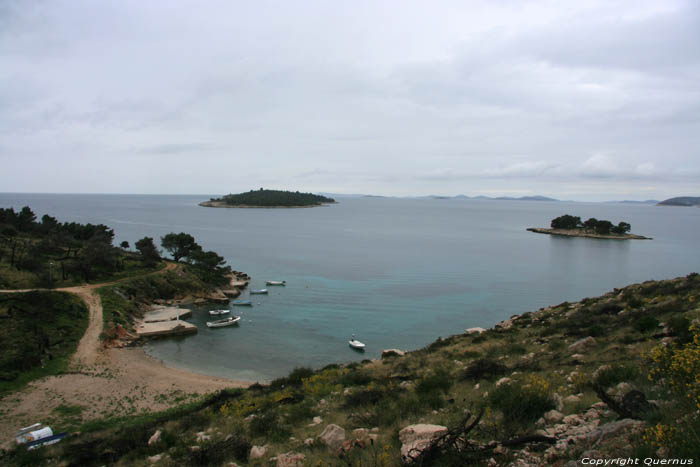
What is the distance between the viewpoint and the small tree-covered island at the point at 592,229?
12507 centimetres

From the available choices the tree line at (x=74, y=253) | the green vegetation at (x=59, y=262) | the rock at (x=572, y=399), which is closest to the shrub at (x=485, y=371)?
the rock at (x=572, y=399)

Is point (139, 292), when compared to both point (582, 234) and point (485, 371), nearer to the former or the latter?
point (485, 371)

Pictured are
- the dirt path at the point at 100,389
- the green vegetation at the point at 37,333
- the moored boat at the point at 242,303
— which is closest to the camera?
the dirt path at the point at 100,389

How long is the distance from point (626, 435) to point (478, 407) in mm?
4203

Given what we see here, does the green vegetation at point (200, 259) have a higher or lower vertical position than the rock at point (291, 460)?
lower

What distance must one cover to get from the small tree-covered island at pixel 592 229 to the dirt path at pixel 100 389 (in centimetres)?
13652

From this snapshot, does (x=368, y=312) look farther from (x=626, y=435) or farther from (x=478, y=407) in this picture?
(x=626, y=435)

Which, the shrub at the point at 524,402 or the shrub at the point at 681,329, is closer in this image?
the shrub at the point at 524,402

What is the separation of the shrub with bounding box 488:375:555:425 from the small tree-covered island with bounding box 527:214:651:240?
142 metres

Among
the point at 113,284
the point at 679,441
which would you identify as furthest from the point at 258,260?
the point at 679,441

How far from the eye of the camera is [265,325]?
143ft

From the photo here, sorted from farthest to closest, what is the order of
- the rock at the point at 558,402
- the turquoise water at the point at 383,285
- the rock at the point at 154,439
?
1. the turquoise water at the point at 383,285
2. the rock at the point at 154,439
3. the rock at the point at 558,402

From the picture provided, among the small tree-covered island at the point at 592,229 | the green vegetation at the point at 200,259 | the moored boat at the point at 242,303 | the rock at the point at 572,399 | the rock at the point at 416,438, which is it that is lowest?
the moored boat at the point at 242,303

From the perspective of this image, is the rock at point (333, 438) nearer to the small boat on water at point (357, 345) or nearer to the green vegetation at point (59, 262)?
the small boat on water at point (357, 345)
